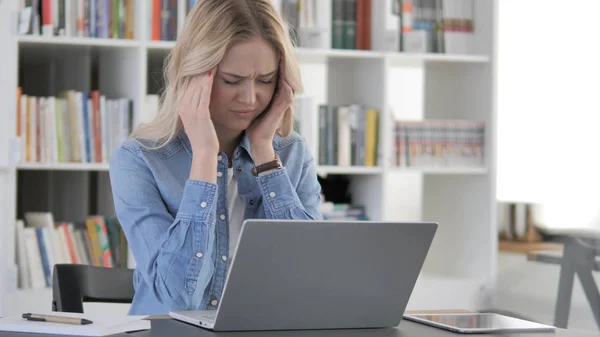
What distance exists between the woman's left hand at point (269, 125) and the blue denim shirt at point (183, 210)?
1.3 inches

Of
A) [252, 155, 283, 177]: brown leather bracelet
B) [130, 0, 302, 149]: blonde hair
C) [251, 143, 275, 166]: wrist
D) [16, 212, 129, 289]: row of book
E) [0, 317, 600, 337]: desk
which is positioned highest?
[130, 0, 302, 149]: blonde hair

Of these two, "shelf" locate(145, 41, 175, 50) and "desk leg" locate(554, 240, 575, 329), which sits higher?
"shelf" locate(145, 41, 175, 50)

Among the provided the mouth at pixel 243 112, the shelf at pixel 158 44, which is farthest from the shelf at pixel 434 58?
the mouth at pixel 243 112

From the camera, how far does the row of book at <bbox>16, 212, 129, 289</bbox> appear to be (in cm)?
280

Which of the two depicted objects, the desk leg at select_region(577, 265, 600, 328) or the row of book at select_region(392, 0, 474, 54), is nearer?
the desk leg at select_region(577, 265, 600, 328)

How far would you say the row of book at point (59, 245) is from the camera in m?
2.80

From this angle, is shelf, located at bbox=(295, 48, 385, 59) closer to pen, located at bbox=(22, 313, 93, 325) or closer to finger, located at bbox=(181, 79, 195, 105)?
finger, located at bbox=(181, 79, 195, 105)

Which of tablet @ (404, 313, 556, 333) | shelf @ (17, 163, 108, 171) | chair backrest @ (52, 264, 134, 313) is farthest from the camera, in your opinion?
shelf @ (17, 163, 108, 171)

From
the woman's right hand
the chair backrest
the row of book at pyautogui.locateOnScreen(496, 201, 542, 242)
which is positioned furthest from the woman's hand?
the row of book at pyautogui.locateOnScreen(496, 201, 542, 242)

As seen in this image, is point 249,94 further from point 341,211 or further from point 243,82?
point 341,211

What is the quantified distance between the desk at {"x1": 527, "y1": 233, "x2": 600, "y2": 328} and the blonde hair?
4.49 ft

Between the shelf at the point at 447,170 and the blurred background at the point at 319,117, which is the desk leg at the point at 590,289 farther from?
the shelf at the point at 447,170

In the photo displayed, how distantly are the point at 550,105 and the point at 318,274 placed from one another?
0.77 metres

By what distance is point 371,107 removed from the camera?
3293 mm
